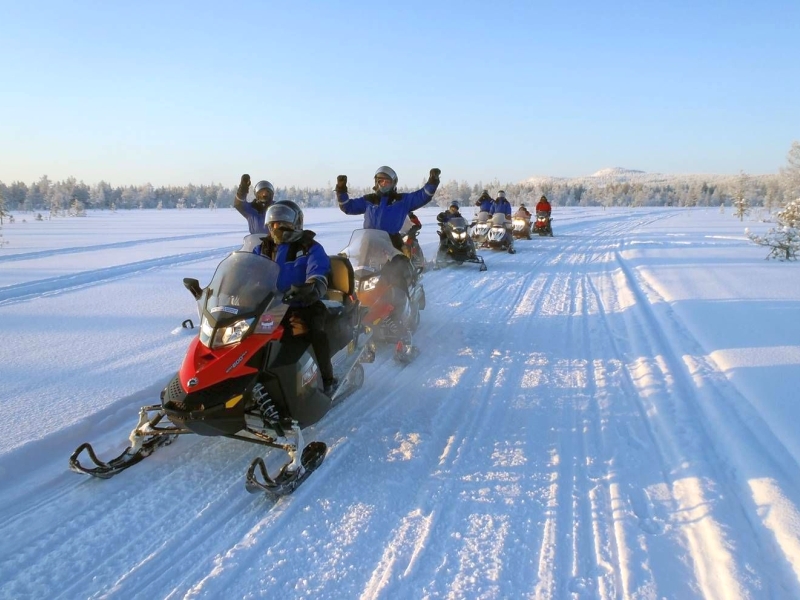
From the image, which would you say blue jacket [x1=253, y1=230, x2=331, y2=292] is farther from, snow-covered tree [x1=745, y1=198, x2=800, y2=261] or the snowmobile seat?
snow-covered tree [x1=745, y1=198, x2=800, y2=261]

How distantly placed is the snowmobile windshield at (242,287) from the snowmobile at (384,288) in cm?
217

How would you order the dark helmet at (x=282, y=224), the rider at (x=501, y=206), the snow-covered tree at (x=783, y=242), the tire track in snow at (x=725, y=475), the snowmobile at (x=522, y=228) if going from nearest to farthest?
the tire track in snow at (x=725, y=475) < the dark helmet at (x=282, y=224) < the snow-covered tree at (x=783, y=242) < the rider at (x=501, y=206) < the snowmobile at (x=522, y=228)

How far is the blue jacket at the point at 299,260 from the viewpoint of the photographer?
444 centimetres

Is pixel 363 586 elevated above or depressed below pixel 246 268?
below

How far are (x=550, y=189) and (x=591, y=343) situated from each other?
121100mm

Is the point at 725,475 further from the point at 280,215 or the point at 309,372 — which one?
the point at 280,215

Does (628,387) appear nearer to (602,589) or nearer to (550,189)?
(602,589)

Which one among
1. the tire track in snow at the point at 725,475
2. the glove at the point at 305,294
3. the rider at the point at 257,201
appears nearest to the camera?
the tire track in snow at the point at 725,475

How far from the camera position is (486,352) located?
6.60 meters

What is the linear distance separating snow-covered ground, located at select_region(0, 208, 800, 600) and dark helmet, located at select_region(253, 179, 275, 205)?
7.24ft

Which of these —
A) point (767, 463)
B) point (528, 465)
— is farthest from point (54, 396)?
point (767, 463)

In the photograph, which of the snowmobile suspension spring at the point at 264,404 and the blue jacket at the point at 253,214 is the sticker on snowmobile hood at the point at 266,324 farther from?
the blue jacket at the point at 253,214

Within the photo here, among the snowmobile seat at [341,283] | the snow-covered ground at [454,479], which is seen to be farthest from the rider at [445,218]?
the snowmobile seat at [341,283]

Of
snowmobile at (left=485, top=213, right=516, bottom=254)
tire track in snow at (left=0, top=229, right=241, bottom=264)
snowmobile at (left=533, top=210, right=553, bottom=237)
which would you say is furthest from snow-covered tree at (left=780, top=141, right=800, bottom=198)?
tire track in snow at (left=0, top=229, right=241, bottom=264)
